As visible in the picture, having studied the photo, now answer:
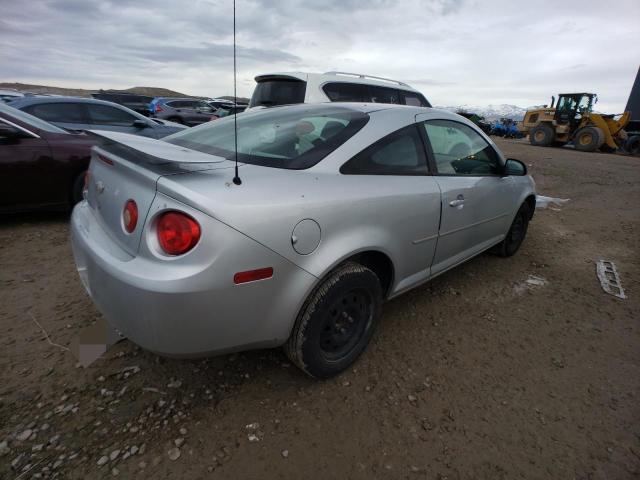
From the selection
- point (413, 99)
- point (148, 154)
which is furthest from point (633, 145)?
point (148, 154)

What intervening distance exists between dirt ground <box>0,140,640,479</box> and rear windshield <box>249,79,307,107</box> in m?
3.83

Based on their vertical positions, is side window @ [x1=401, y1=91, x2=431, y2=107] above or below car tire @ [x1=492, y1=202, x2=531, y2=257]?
above

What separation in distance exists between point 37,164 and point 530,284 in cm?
512

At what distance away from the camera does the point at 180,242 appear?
4.72 ft

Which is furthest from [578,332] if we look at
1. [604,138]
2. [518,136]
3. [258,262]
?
[518,136]

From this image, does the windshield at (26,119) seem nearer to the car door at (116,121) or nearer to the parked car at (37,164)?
the parked car at (37,164)

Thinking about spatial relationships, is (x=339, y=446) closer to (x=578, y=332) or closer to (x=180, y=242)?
(x=180, y=242)

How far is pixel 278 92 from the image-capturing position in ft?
19.0

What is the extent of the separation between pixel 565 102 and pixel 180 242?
19.3 meters

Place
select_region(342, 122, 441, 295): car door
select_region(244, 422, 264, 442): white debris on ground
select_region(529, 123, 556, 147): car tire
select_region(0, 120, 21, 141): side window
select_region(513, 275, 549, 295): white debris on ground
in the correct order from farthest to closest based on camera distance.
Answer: select_region(529, 123, 556, 147): car tire
select_region(0, 120, 21, 141): side window
select_region(513, 275, 549, 295): white debris on ground
select_region(342, 122, 441, 295): car door
select_region(244, 422, 264, 442): white debris on ground

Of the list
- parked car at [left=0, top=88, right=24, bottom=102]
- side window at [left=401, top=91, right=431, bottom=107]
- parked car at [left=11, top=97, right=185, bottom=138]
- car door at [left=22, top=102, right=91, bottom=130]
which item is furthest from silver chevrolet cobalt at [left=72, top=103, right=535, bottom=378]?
parked car at [left=0, top=88, right=24, bottom=102]

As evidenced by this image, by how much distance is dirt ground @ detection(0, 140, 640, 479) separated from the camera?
1.62m

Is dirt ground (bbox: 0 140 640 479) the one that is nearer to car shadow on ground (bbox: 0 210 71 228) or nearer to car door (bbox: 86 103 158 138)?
car shadow on ground (bbox: 0 210 71 228)

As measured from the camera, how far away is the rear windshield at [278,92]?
5598 millimetres
